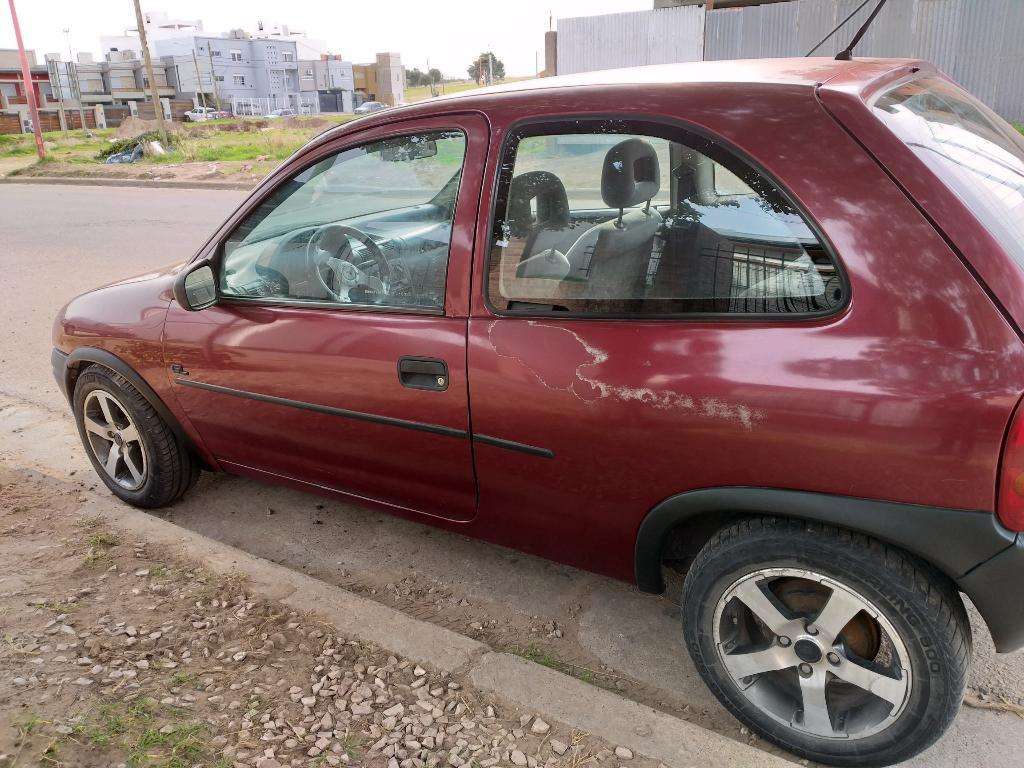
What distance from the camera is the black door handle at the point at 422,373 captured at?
2.59 meters

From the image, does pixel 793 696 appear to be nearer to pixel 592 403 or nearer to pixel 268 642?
pixel 592 403

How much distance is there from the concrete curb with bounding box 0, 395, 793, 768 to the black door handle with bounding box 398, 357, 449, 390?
80cm

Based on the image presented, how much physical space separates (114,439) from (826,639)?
10.2ft

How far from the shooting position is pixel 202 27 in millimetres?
111625

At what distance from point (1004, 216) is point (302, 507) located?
3.03m

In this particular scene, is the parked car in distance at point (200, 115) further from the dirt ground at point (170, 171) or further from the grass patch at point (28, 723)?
the grass patch at point (28, 723)

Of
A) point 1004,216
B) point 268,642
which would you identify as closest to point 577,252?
point 1004,216

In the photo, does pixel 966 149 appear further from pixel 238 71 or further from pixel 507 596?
pixel 238 71

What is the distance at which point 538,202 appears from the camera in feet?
8.27

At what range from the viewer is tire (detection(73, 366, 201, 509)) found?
361 cm

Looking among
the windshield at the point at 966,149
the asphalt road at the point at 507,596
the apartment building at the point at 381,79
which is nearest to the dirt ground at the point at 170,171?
the asphalt road at the point at 507,596

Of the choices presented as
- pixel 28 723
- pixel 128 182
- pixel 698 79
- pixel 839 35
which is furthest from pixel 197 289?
pixel 839 35

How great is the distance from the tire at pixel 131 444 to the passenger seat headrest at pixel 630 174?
2229 mm

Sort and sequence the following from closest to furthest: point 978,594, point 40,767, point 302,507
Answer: point 978,594 < point 40,767 < point 302,507
